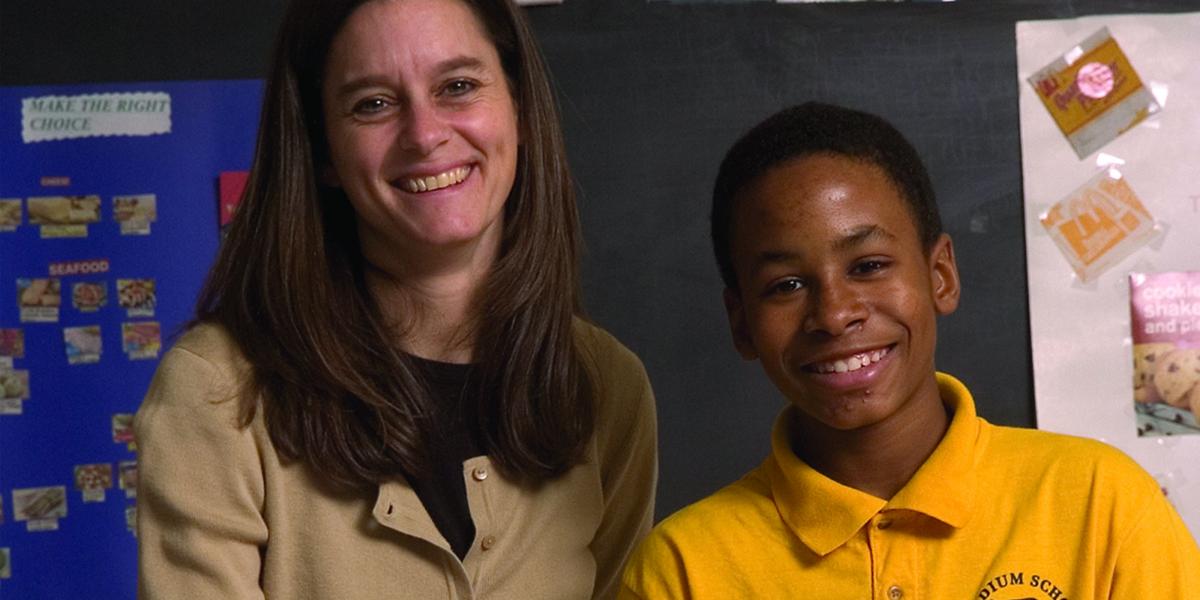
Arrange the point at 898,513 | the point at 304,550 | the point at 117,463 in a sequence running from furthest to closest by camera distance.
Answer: the point at 117,463, the point at 304,550, the point at 898,513

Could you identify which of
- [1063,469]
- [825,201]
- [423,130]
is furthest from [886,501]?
[423,130]

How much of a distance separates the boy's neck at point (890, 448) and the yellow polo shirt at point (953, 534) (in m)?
0.02

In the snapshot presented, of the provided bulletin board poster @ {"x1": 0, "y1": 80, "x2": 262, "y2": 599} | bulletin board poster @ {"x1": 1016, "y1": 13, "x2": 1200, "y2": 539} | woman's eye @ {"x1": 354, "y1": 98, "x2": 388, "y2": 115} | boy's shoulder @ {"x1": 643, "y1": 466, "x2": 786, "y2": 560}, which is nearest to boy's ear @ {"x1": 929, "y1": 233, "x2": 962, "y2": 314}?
boy's shoulder @ {"x1": 643, "y1": 466, "x2": 786, "y2": 560}

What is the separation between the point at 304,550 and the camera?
122 cm

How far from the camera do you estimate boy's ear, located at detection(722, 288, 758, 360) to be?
1.11 metres

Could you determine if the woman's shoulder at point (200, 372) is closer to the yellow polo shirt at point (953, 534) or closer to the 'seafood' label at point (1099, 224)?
the yellow polo shirt at point (953, 534)

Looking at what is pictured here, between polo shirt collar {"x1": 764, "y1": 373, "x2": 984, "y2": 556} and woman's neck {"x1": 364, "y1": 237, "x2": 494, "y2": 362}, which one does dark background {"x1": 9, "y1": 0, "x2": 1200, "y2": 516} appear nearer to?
woman's neck {"x1": 364, "y1": 237, "x2": 494, "y2": 362}

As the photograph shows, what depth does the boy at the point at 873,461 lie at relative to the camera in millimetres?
984

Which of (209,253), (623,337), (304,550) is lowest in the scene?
(304,550)

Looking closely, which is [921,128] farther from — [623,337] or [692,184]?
[623,337]

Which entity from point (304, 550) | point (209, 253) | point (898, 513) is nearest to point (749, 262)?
point (898, 513)

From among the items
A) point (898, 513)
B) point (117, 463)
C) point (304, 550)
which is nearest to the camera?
point (898, 513)

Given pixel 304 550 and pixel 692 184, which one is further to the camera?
pixel 692 184

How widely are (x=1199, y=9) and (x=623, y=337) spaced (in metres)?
0.98
